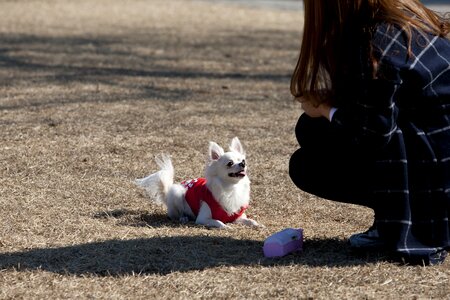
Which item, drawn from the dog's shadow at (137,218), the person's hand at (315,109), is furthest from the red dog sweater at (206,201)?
the person's hand at (315,109)

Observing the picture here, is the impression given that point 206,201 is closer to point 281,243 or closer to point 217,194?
point 217,194

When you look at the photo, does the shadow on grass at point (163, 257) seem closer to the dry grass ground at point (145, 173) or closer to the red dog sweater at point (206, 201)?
the dry grass ground at point (145, 173)

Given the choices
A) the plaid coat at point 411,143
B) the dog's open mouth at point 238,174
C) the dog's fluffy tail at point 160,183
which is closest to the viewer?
the plaid coat at point 411,143

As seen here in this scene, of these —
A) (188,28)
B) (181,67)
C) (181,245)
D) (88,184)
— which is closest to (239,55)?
(181,67)

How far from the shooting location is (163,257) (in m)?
3.59

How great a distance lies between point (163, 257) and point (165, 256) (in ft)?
0.04

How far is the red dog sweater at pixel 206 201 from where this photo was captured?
413 centimetres

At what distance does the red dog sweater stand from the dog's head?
92mm

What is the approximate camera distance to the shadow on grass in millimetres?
3457

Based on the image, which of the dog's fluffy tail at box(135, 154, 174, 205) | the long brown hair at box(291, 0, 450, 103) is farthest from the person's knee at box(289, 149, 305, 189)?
the dog's fluffy tail at box(135, 154, 174, 205)

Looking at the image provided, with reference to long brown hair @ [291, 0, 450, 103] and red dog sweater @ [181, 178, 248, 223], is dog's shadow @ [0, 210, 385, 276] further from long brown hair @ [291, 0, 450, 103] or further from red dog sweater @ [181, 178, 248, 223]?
long brown hair @ [291, 0, 450, 103]

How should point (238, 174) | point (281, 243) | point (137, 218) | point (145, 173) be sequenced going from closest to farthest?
point (281, 243) < point (238, 174) < point (137, 218) < point (145, 173)

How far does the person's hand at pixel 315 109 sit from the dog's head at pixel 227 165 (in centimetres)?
70

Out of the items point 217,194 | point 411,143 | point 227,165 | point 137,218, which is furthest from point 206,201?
point 411,143
